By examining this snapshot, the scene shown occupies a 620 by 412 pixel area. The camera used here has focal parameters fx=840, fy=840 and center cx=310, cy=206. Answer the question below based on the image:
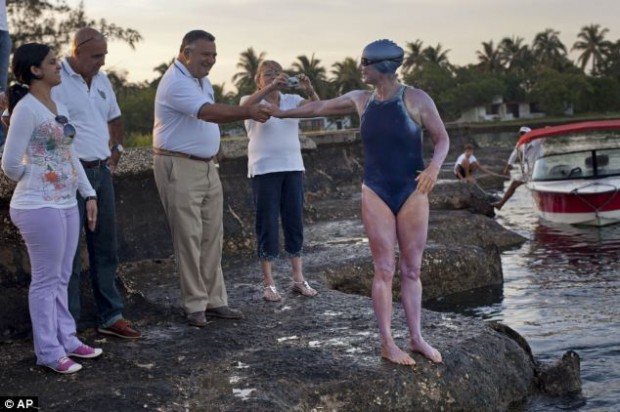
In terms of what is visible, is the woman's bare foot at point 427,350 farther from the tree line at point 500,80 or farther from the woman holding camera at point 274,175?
the tree line at point 500,80

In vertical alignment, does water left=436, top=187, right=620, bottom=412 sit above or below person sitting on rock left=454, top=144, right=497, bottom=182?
below

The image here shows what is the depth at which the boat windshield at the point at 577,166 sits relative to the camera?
17.5m

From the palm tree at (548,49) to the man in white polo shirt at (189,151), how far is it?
9901 cm

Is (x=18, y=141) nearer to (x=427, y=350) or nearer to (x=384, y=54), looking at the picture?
(x=384, y=54)

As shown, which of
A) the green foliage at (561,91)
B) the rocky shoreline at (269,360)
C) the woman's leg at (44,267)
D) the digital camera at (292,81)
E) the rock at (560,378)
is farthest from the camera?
the green foliage at (561,91)

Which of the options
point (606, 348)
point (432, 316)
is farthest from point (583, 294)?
point (432, 316)

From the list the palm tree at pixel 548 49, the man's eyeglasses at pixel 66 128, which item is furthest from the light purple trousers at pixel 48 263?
the palm tree at pixel 548 49

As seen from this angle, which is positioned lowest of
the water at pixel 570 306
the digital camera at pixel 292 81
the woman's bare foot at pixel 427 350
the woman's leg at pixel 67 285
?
the water at pixel 570 306

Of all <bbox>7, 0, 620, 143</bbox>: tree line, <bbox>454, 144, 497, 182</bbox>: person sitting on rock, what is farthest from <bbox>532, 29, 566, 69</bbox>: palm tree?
<bbox>454, 144, 497, 182</bbox>: person sitting on rock

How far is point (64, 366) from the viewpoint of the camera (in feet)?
15.6

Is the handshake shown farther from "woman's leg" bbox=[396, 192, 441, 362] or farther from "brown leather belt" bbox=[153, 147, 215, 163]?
"woman's leg" bbox=[396, 192, 441, 362]

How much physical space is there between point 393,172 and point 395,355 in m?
1.08

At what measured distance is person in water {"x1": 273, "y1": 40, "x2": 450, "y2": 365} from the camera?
193 inches

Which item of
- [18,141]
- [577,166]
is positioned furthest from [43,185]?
[577,166]
